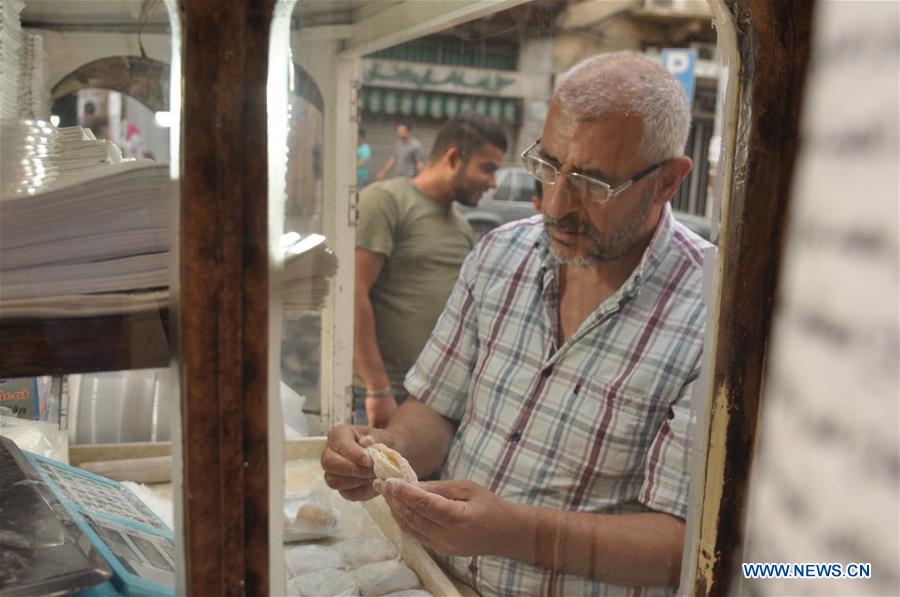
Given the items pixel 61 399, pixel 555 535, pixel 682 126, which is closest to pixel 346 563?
pixel 555 535

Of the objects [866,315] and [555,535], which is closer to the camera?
[866,315]

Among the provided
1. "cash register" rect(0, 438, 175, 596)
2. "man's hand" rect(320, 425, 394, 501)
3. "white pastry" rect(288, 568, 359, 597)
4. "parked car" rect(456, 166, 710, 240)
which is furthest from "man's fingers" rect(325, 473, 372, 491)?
"parked car" rect(456, 166, 710, 240)

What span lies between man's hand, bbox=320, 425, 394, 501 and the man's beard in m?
0.45

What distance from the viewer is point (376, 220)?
114cm

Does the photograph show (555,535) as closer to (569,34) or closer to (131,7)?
(569,34)

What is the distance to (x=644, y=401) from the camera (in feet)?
3.69

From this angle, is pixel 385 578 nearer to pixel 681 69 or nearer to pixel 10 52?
pixel 10 52

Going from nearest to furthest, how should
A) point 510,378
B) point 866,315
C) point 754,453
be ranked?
point 866,315, point 754,453, point 510,378

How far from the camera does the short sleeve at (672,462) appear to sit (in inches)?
38.5

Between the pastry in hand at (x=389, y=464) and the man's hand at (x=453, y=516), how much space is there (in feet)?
0.04

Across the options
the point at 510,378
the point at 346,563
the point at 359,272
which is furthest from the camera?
the point at 510,378

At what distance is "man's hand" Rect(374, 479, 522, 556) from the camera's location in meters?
0.98

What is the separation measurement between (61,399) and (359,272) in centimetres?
54

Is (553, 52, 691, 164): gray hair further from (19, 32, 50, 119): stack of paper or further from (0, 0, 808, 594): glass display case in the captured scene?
(19, 32, 50, 119): stack of paper
